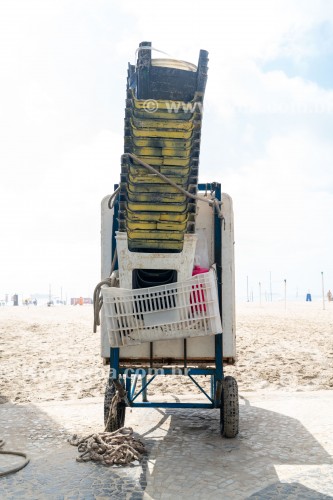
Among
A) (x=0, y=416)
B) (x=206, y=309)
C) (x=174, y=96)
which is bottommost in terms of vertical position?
(x=0, y=416)

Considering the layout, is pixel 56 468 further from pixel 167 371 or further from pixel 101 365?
pixel 101 365

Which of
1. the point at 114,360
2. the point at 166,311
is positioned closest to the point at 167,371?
the point at 114,360

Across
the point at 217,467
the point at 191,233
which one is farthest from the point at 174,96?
the point at 217,467

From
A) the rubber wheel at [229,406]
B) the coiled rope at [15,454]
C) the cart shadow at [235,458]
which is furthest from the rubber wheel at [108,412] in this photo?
A: the rubber wheel at [229,406]

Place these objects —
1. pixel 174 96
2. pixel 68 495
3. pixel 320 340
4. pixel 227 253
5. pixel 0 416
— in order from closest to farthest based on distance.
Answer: pixel 68 495 < pixel 174 96 < pixel 227 253 < pixel 0 416 < pixel 320 340

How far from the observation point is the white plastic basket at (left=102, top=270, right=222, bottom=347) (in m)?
4.72

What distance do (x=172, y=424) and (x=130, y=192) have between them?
355cm

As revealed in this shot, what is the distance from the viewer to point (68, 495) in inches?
163

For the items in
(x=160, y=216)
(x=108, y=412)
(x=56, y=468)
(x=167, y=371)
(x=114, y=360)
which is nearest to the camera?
(x=160, y=216)

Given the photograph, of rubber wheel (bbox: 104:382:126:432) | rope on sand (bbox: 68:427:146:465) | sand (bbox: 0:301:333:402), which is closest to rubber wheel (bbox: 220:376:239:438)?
rope on sand (bbox: 68:427:146:465)

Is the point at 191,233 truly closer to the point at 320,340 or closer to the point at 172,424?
the point at 172,424

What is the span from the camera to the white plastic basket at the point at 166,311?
15.5ft

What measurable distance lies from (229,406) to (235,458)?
2.11 ft

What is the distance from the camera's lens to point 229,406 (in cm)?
562
